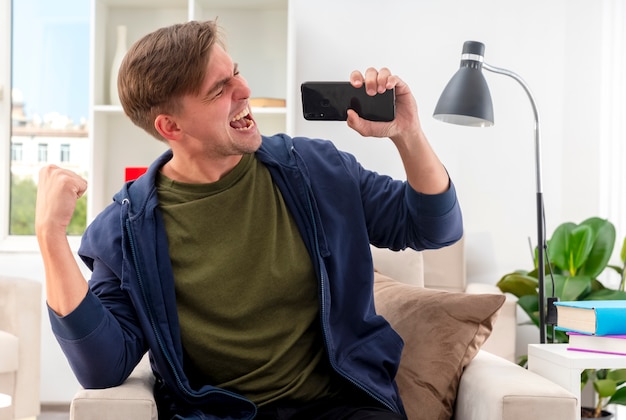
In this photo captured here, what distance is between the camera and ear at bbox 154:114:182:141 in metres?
1.84

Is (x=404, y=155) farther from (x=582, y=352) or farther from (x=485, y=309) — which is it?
(x=582, y=352)

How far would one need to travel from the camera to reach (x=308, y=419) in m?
1.71

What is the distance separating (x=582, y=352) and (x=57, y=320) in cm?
106

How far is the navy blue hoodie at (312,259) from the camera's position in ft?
5.54

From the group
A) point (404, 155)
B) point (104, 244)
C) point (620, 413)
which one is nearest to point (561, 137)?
point (620, 413)

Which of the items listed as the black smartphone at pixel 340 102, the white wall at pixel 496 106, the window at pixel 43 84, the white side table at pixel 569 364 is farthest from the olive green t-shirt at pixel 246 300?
the window at pixel 43 84

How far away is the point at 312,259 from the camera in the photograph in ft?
5.72

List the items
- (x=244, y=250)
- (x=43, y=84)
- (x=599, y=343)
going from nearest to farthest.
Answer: (x=244, y=250)
(x=599, y=343)
(x=43, y=84)

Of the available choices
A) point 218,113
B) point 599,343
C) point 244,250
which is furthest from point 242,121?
point 599,343

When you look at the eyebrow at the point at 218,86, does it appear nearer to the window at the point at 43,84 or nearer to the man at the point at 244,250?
the man at the point at 244,250

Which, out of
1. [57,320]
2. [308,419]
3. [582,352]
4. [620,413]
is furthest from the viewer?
[620,413]

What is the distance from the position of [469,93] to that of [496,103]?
137cm

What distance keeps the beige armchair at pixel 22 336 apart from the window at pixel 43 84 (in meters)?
0.77

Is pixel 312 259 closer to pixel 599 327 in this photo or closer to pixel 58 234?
pixel 58 234
